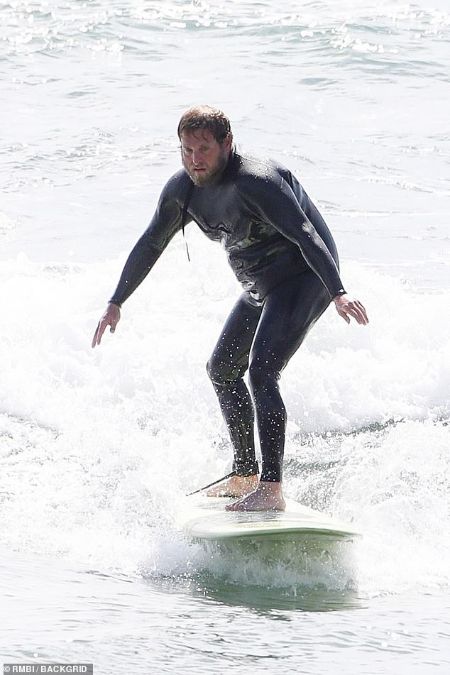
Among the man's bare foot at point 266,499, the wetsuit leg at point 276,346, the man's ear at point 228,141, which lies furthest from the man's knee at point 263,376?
the man's ear at point 228,141

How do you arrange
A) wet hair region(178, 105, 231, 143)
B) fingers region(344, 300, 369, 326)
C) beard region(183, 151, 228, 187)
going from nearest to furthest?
fingers region(344, 300, 369, 326)
wet hair region(178, 105, 231, 143)
beard region(183, 151, 228, 187)

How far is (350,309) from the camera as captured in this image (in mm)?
4855

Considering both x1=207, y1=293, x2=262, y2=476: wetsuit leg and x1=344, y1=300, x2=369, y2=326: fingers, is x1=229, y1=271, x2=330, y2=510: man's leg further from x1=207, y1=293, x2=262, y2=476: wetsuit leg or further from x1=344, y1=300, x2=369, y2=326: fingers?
x1=344, y1=300, x2=369, y2=326: fingers

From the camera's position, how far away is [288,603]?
4539 mm

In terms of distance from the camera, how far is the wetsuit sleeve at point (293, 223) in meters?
5.09

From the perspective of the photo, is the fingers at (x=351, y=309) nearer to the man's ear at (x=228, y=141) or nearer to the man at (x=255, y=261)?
the man at (x=255, y=261)

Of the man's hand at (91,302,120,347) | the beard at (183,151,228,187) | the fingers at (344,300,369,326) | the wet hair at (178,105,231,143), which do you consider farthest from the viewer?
the man's hand at (91,302,120,347)

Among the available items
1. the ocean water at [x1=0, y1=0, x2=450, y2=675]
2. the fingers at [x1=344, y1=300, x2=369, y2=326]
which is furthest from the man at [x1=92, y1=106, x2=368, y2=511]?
the ocean water at [x1=0, y1=0, x2=450, y2=675]

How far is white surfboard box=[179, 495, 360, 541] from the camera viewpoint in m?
4.87

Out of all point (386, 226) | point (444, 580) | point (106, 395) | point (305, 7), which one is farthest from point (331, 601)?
point (305, 7)

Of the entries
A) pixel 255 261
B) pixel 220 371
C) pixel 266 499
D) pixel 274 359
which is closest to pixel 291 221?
pixel 255 261

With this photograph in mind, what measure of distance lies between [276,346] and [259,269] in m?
0.41

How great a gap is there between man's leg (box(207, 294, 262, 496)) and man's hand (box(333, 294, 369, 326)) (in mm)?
814

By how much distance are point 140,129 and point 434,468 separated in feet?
35.3
